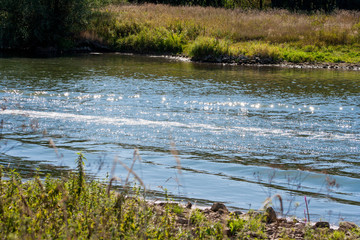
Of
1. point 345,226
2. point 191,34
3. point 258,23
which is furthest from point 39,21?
point 345,226

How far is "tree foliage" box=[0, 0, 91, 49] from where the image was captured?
33.0m

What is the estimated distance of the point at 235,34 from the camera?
34.0m

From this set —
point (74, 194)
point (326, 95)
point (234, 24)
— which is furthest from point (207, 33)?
point (74, 194)

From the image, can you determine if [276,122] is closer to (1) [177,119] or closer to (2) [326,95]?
(1) [177,119]

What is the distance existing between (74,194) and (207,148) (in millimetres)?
5622

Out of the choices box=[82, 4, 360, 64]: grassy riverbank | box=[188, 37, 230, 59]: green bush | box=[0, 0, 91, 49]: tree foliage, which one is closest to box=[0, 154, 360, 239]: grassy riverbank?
box=[82, 4, 360, 64]: grassy riverbank

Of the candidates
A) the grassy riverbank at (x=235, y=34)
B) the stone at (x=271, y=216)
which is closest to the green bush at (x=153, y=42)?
the grassy riverbank at (x=235, y=34)

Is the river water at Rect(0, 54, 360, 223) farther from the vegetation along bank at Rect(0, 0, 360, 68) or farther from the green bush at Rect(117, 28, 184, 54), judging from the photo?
the green bush at Rect(117, 28, 184, 54)

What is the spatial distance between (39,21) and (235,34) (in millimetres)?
14340

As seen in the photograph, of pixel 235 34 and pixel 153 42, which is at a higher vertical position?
pixel 235 34

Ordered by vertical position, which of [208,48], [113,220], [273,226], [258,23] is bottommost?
[273,226]

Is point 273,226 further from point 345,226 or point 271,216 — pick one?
point 345,226

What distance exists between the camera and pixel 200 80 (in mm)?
21703

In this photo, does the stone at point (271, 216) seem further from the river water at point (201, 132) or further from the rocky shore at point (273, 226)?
the river water at point (201, 132)
